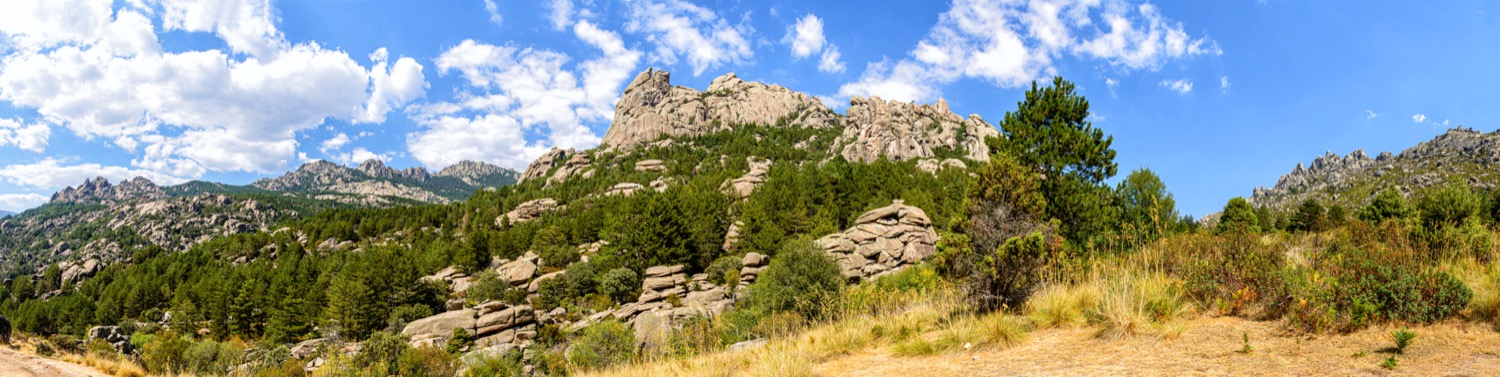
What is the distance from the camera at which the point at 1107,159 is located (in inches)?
781

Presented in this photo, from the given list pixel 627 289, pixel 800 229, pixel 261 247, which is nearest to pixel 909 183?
pixel 800 229

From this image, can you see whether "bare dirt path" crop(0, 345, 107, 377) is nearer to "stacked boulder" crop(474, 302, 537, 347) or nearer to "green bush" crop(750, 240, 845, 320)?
"green bush" crop(750, 240, 845, 320)

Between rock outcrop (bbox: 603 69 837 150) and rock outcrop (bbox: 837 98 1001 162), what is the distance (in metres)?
17.1

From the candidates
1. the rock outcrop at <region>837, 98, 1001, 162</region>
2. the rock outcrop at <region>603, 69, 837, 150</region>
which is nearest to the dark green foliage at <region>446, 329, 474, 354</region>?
the rock outcrop at <region>837, 98, 1001, 162</region>

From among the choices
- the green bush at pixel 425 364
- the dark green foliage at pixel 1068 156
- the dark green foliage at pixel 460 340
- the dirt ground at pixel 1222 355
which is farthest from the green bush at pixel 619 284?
the dirt ground at pixel 1222 355

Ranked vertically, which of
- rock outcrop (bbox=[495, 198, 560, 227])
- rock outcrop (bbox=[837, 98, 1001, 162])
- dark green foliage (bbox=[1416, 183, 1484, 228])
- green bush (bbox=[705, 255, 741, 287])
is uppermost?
rock outcrop (bbox=[837, 98, 1001, 162])

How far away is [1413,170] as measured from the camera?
143m

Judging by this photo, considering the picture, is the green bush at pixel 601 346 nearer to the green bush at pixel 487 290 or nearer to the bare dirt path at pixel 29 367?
the bare dirt path at pixel 29 367

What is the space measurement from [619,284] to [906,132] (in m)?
103

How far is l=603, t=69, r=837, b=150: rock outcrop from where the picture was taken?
166 m

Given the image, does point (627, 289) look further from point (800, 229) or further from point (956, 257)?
point (956, 257)

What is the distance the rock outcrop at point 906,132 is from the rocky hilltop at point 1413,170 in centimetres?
7814

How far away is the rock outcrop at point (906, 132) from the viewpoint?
126 m

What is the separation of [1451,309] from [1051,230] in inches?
180
